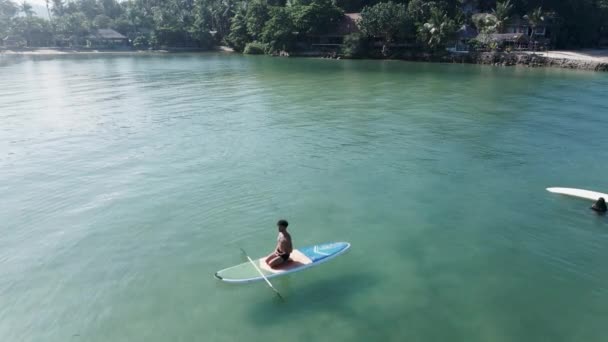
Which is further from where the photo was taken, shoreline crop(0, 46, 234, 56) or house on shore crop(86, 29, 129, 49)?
house on shore crop(86, 29, 129, 49)

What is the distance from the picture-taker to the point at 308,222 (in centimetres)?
1436

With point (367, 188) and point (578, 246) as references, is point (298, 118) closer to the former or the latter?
point (367, 188)

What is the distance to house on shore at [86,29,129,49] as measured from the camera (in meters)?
112

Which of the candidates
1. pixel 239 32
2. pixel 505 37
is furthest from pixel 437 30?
pixel 239 32

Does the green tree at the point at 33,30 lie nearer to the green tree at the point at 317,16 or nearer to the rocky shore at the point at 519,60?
the green tree at the point at 317,16

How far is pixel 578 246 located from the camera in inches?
506

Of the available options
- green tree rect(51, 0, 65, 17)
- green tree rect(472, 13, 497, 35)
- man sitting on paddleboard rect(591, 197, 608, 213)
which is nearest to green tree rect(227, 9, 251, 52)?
green tree rect(472, 13, 497, 35)

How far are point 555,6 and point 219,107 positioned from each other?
210ft

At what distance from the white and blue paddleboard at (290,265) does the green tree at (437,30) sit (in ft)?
199

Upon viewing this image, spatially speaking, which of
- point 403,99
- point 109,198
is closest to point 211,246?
point 109,198

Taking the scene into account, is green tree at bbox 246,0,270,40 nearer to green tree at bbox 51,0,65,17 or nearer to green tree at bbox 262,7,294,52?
green tree at bbox 262,7,294,52

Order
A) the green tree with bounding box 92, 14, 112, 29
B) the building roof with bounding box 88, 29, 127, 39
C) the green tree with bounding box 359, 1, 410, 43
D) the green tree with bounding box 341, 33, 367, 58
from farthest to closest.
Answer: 1. the green tree with bounding box 92, 14, 112, 29
2. the building roof with bounding box 88, 29, 127, 39
3. the green tree with bounding box 341, 33, 367, 58
4. the green tree with bounding box 359, 1, 410, 43

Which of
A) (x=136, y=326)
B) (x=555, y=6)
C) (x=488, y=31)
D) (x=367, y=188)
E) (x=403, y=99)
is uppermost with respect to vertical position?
(x=555, y=6)

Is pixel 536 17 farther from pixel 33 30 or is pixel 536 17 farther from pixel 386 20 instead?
pixel 33 30
